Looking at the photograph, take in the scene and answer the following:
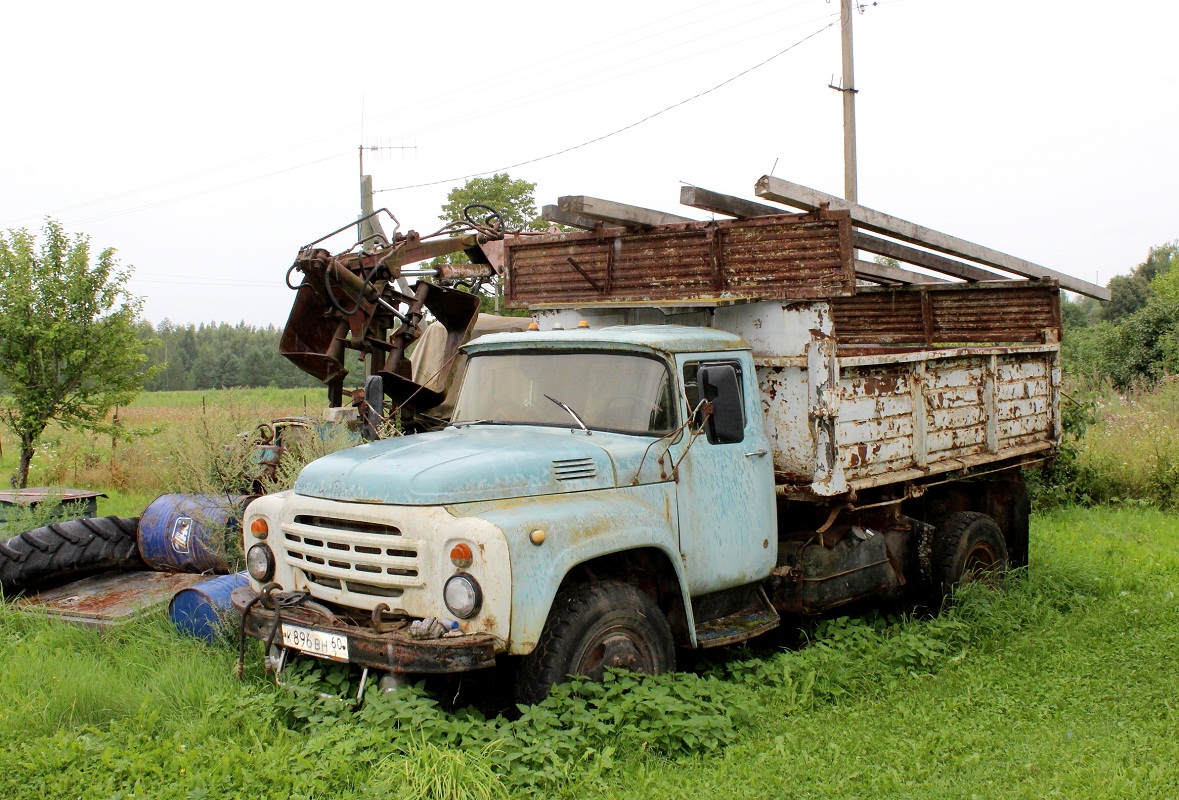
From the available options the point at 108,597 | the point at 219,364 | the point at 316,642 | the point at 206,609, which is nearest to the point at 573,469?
the point at 316,642

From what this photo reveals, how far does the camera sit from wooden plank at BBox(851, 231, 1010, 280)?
307 inches

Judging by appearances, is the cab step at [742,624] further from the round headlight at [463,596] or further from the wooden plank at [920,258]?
the wooden plank at [920,258]

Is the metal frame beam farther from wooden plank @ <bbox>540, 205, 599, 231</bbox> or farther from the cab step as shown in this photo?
the cab step

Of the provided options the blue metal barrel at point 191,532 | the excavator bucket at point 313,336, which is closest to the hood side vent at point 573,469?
the blue metal barrel at point 191,532

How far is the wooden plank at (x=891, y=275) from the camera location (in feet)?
29.6

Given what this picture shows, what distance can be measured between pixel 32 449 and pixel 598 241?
10.1 meters

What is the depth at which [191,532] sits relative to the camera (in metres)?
7.48

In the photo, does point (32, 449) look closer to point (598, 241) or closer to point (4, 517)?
point (4, 517)

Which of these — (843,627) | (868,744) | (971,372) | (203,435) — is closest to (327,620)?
(868,744)

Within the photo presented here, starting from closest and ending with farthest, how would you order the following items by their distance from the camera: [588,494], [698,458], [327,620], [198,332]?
[327,620] → [588,494] → [698,458] → [198,332]

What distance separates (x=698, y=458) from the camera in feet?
18.5

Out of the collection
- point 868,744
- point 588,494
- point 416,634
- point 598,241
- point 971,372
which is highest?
point 598,241

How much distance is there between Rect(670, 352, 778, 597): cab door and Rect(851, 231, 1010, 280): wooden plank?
6.26 ft

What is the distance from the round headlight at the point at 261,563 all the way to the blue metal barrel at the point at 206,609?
2.42 ft
